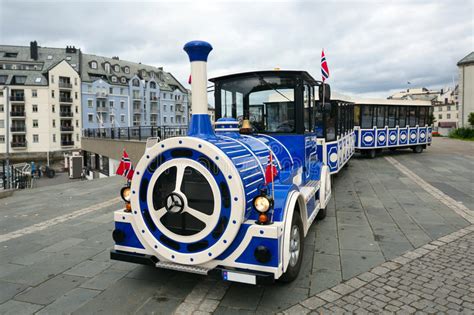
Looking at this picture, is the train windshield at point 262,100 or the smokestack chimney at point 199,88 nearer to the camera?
the smokestack chimney at point 199,88

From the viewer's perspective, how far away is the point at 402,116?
18469mm

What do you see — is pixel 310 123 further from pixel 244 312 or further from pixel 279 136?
pixel 244 312

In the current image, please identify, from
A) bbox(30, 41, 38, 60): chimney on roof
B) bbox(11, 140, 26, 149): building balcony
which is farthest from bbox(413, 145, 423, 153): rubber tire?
bbox(30, 41, 38, 60): chimney on roof

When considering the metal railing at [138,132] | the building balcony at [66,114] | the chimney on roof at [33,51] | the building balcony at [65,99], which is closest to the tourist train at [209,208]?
the metal railing at [138,132]

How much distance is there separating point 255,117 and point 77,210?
5.00m

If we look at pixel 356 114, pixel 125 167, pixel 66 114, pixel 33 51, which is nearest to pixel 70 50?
pixel 33 51

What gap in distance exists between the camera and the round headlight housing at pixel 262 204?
335 cm

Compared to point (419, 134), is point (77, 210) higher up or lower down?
lower down

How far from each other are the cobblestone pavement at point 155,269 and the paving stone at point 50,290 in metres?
0.01

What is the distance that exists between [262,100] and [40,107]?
56920 millimetres

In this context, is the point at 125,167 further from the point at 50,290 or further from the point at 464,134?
the point at 464,134

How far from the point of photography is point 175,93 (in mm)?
69250

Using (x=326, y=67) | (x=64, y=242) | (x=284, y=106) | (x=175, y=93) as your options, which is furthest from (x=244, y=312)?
(x=175, y=93)

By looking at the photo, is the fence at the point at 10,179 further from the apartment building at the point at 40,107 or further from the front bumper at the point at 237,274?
the apartment building at the point at 40,107
